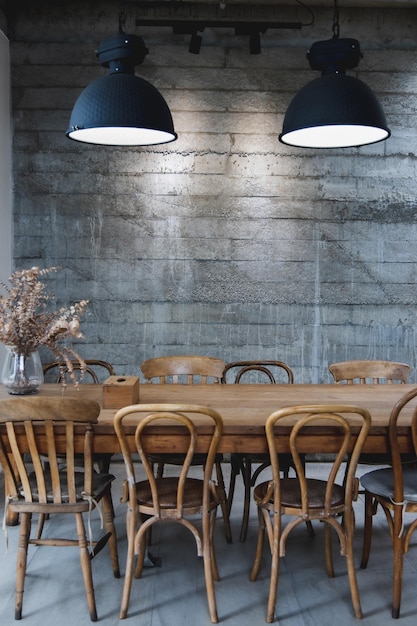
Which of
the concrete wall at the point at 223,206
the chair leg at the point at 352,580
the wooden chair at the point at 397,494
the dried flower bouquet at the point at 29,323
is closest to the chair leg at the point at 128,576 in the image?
the dried flower bouquet at the point at 29,323

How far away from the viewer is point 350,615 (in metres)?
2.92

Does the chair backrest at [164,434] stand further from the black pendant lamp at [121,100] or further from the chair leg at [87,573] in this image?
the black pendant lamp at [121,100]

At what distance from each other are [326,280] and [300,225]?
0.46 m

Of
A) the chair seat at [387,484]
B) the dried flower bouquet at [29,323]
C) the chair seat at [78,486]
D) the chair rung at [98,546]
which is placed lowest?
the chair rung at [98,546]

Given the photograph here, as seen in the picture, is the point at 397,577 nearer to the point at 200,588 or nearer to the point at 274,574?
the point at 274,574

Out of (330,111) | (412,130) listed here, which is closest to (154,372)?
(330,111)

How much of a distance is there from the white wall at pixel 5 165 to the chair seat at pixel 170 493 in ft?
7.75

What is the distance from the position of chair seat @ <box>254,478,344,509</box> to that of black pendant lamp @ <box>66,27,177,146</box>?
1.70 m

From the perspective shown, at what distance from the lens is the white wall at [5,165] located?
5.02 m

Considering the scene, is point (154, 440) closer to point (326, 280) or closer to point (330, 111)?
point (330, 111)

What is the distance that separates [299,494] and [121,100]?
6.22ft

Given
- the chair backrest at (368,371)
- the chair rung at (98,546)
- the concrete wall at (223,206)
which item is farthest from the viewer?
the concrete wall at (223,206)

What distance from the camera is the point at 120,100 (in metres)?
3.13

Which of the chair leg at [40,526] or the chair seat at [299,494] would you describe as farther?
the chair leg at [40,526]
